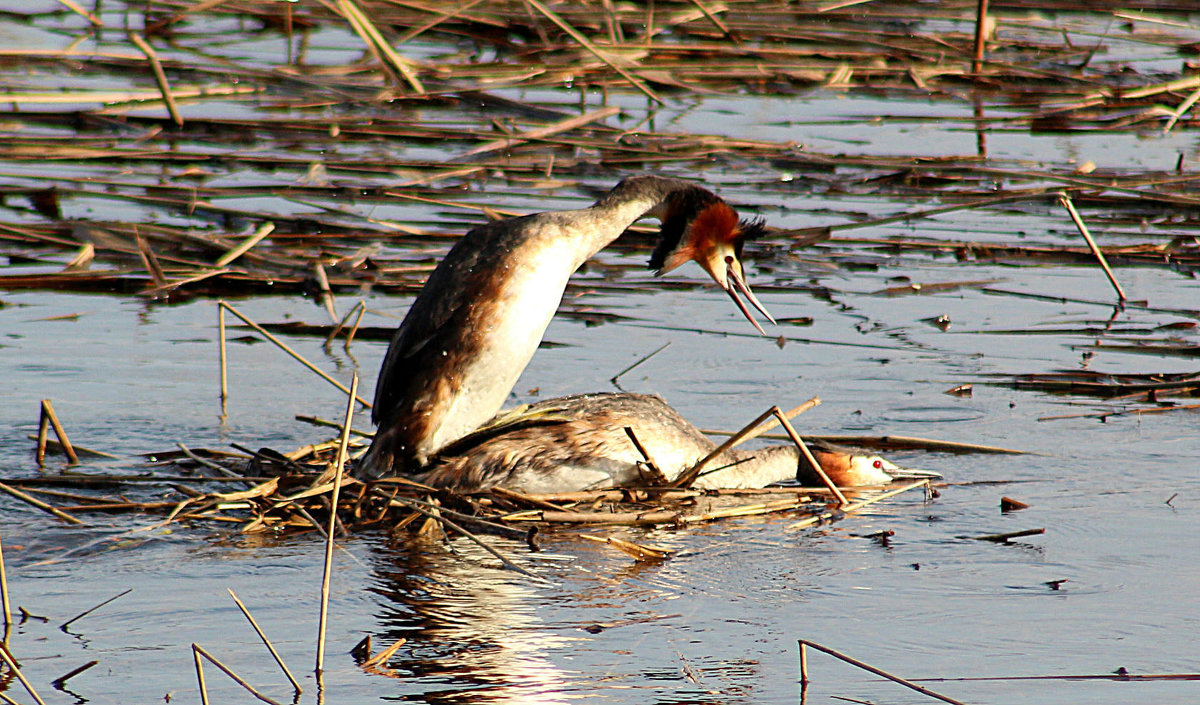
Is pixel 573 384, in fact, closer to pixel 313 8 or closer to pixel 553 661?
pixel 553 661

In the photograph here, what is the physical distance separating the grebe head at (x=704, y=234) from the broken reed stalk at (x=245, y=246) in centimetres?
252

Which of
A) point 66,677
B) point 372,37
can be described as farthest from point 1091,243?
point 66,677

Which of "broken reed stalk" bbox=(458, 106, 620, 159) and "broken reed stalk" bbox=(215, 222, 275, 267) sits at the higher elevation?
"broken reed stalk" bbox=(458, 106, 620, 159)

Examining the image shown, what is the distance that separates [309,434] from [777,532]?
1775 millimetres

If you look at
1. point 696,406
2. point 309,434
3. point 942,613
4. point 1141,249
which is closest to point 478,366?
point 309,434

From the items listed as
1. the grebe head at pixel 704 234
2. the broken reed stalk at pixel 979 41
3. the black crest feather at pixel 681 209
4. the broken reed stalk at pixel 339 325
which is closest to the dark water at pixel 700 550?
the broken reed stalk at pixel 339 325

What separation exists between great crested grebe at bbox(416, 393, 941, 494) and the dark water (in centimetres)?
32

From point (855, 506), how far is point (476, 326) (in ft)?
4.18

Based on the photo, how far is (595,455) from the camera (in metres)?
5.23

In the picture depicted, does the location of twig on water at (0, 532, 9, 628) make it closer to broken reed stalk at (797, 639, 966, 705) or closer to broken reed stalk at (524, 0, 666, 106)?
broken reed stalk at (797, 639, 966, 705)

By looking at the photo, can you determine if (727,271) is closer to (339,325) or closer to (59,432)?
(339,325)

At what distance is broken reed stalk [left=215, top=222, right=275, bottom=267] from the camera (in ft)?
24.5

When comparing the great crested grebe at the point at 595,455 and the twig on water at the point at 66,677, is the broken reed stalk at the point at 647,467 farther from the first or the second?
the twig on water at the point at 66,677

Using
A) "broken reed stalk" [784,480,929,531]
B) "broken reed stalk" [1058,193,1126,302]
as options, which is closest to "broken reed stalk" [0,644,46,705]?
"broken reed stalk" [784,480,929,531]
